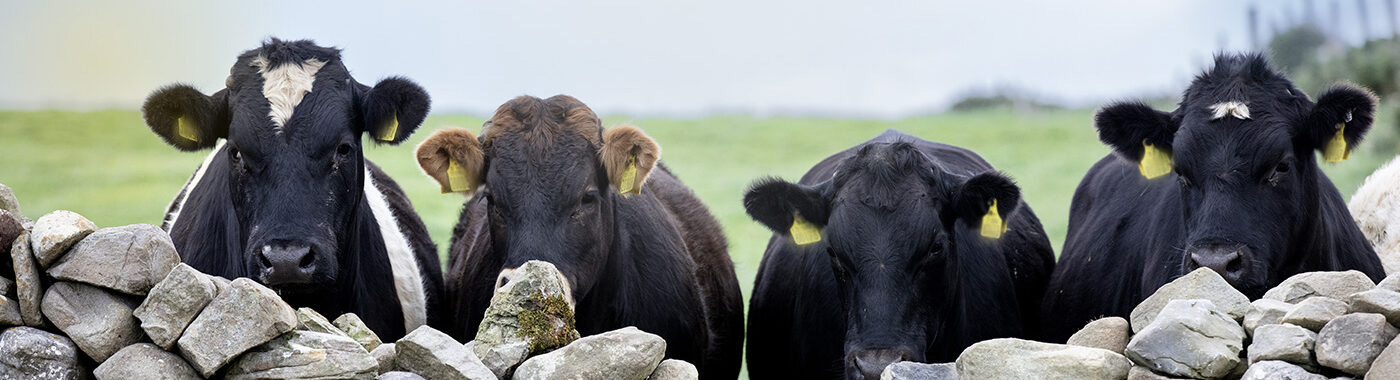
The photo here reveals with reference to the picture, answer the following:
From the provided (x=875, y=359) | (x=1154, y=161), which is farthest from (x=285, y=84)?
(x=1154, y=161)

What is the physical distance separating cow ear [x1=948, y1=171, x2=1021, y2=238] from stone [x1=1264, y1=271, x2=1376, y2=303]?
1336mm

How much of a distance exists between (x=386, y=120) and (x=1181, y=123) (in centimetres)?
365

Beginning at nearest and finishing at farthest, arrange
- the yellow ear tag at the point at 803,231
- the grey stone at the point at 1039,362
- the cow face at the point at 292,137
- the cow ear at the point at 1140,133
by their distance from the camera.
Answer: the grey stone at the point at 1039,362 → the cow face at the point at 292,137 → the yellow ear tag at the point at 803,231 → the cow ear at the point at 1140,133

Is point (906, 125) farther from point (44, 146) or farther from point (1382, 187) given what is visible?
point (1382, 187)

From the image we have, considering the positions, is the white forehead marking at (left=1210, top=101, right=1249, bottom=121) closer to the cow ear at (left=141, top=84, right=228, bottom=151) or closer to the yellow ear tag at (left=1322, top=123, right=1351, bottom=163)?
the yellow ear tag at (left=1322, top=123, right=1351, bottom=163)

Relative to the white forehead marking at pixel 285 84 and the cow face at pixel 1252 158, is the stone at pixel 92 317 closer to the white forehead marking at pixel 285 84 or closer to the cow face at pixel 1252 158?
the white forehead marking at pixel 285 84

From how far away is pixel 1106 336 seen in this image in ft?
17.4

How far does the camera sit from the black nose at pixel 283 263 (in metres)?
5.88

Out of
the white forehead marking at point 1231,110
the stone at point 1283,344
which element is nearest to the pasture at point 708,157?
the white forehead marking at point 1231,110

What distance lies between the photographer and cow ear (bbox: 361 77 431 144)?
6.51 meters

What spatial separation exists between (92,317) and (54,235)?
30 cm

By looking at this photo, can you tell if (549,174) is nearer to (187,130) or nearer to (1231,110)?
(187,130)

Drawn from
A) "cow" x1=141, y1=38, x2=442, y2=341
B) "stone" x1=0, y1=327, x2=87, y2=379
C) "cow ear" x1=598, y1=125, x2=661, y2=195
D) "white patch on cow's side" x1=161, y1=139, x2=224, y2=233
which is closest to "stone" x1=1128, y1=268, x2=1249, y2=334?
"cow ear" x1=598, y1=125, x2=661, y2=195

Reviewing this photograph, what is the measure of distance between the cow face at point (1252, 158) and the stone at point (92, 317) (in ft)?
14.0
